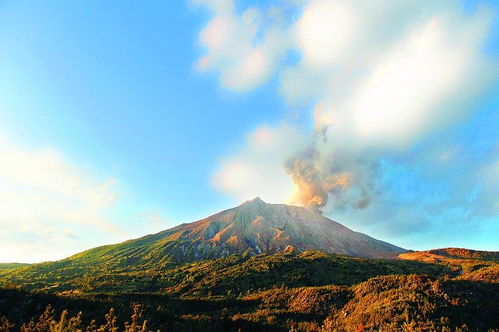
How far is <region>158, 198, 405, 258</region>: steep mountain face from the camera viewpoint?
427ft

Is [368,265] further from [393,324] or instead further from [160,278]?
[393,324]

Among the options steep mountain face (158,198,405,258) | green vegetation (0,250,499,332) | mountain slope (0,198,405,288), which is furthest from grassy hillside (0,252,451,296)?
steep mountain face (158,198,405,258)

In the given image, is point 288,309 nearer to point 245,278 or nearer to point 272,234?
point 245,278

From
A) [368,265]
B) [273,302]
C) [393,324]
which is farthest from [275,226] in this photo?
[393,324]

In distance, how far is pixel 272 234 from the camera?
145375 millimetres

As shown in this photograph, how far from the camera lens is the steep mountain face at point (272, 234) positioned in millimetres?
130125

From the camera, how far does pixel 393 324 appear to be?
1521 cm

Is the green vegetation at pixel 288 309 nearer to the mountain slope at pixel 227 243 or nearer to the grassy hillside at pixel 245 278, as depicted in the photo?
the grassy hillside at pixel 245 278

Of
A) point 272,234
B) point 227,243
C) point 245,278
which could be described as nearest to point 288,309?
point 245,278

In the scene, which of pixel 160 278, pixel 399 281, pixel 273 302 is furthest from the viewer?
pixel 160 278

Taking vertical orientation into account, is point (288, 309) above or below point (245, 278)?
below

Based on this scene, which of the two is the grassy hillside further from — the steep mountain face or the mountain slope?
the steep mountain face

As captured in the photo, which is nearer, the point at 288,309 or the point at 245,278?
the point at 288,309

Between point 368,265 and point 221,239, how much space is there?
83.7 m
